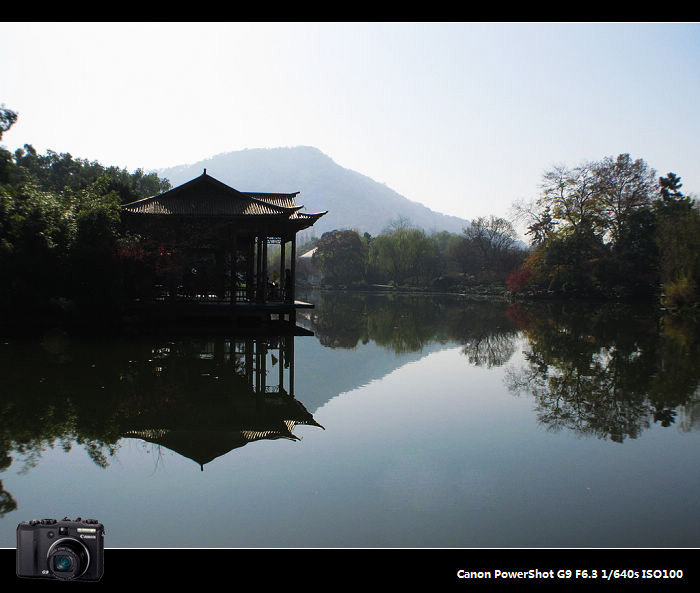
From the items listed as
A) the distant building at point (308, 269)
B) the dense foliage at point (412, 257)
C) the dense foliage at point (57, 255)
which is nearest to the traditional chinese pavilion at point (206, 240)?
the dense foliage at point (57, 255)

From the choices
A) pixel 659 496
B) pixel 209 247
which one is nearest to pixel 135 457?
pixel 659 496

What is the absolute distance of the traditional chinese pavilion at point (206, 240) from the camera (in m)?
15.2

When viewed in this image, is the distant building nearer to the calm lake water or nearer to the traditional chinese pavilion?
the traditional chinese pavilion

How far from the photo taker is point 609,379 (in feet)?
32.9

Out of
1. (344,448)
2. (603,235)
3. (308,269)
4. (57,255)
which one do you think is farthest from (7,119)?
(308,269)

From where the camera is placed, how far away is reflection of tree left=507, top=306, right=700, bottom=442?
24.2 ft

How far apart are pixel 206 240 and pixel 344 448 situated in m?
11.4

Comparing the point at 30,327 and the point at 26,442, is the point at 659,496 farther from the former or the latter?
the point at 30,327
